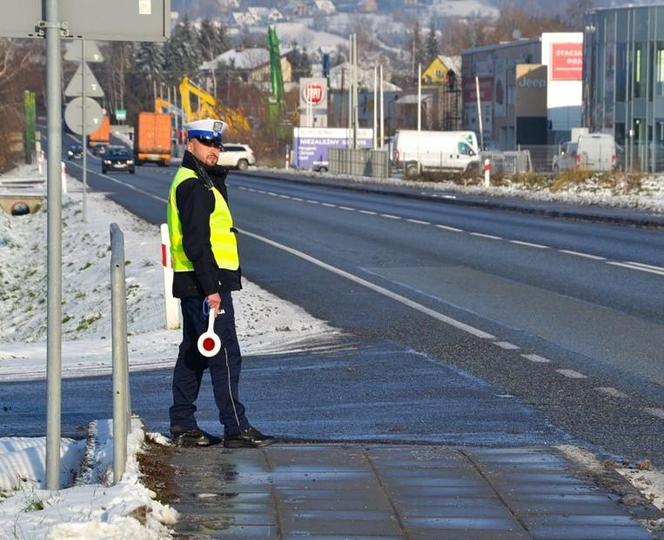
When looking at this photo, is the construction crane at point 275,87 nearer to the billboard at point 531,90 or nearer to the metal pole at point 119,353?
the billboard at point 531,90

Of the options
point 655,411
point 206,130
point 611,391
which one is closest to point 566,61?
point 611,391

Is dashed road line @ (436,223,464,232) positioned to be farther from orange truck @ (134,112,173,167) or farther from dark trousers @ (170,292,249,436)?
orange truck @ (134,112,173,167)

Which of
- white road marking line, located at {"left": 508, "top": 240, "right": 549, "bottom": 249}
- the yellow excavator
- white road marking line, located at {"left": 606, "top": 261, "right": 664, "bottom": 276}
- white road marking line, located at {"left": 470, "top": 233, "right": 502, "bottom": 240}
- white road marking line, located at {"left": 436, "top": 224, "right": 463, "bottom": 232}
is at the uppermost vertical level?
the yellow excavator

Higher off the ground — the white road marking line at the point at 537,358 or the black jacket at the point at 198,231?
the black jacket at the point at 198,231

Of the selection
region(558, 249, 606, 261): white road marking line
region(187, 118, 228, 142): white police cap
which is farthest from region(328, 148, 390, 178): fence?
region(187, 118, 228, 142): white police cap

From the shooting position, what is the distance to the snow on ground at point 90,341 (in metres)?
5.85

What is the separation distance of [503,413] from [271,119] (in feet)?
350

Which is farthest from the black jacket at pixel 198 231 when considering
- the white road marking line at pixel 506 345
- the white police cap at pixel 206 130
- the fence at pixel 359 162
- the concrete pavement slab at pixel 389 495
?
the fence at pixel 359 162

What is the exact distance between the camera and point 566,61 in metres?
116

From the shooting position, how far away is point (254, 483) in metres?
6.76

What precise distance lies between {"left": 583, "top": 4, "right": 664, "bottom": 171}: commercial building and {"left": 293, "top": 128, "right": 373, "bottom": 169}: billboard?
14.4 metres

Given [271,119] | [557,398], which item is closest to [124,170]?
[271,119]

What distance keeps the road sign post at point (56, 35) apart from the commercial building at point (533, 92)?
340 feet

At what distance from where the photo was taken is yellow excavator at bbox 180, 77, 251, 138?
112 m
